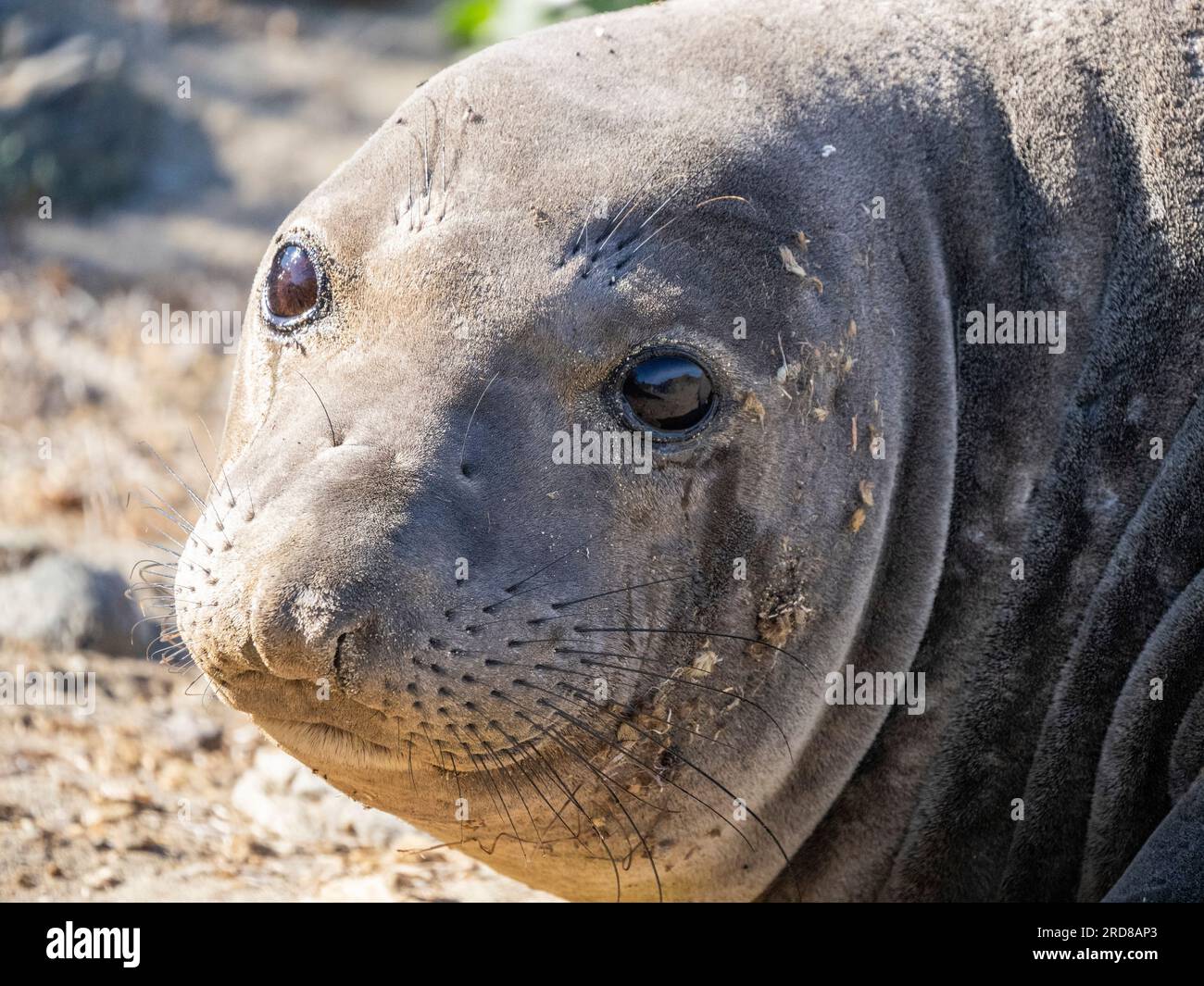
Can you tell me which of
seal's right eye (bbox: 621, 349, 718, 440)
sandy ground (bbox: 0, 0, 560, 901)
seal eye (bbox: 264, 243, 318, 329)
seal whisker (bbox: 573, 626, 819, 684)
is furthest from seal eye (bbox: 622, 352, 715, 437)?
sandy ground (bbox: 0, 0, 560, 901)

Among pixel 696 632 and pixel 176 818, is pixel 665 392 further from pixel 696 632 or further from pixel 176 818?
pixel 176 818

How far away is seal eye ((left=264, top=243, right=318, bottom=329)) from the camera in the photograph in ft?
11.2

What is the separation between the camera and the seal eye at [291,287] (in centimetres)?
341

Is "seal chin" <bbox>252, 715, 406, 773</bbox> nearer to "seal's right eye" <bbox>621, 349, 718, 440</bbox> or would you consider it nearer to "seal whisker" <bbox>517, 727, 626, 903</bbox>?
"seal whisker" <bbox>517, 727, 626, 903</bbox>

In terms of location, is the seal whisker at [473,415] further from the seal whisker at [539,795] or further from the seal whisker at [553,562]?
the seal whisker at [539,795]

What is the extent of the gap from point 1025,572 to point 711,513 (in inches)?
33.5

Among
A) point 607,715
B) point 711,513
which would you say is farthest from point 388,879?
point 711,513

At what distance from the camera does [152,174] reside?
11820mm

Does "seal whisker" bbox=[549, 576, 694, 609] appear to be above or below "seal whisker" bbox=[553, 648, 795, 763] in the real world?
above

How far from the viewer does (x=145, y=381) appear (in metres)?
8.52

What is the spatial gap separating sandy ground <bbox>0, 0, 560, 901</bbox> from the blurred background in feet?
0.04

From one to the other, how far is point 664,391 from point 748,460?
25cm

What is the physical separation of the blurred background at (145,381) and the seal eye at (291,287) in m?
0.69
